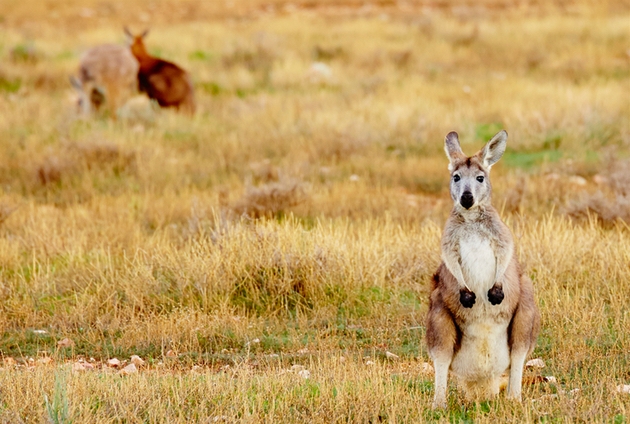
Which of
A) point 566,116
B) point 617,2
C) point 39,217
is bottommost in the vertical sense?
point 39,217

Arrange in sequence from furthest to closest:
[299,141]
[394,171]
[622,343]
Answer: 1. [299,141]
2. [394,171]
3. [622,343]

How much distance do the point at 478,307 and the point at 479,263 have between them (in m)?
0.23

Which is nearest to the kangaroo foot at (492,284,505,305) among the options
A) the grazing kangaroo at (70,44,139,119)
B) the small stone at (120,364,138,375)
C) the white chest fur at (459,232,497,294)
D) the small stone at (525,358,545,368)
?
the white chest fur at (459,232,497,294)

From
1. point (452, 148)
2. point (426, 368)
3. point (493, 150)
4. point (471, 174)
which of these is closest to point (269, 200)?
point (426, 368)

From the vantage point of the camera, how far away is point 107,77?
48.9ft

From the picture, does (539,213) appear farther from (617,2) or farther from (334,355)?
(617,2)

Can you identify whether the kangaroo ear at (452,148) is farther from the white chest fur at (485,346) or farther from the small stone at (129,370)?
the small stone at (129,370)

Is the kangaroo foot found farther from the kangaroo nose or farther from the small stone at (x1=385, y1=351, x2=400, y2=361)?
the small stone at (x1=385, y1=351, x2=400, y2=361)

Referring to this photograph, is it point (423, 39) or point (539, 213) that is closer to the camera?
point (539, 213)

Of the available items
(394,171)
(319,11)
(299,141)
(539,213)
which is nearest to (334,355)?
(539,213)

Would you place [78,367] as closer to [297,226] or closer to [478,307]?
[478,307]

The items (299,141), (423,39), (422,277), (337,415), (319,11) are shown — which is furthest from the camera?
(319,11)

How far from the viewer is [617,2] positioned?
28.7m

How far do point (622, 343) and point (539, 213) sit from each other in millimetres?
4085
